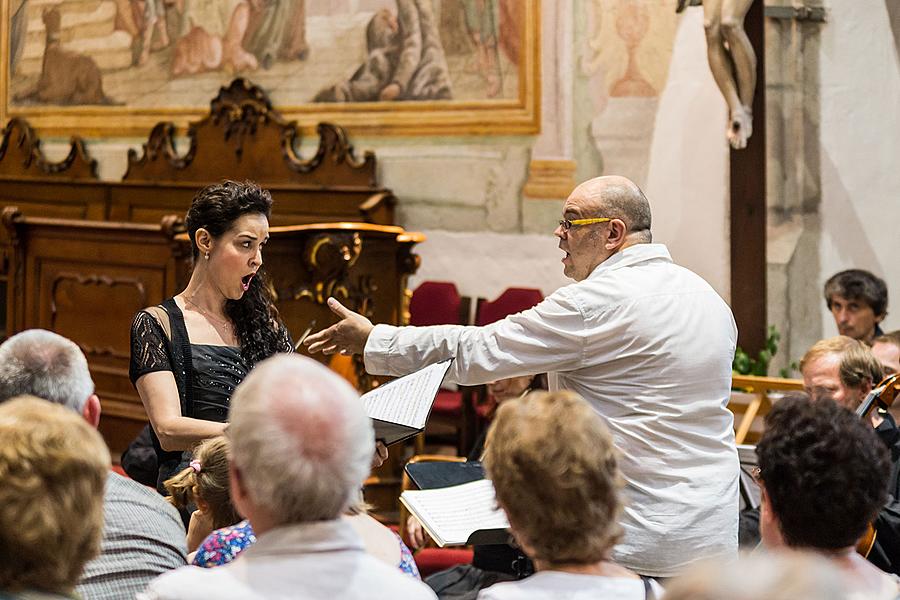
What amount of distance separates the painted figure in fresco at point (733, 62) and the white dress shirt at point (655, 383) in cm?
440

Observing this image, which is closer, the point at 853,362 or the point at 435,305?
the point at 853,362

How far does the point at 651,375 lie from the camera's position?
117 inches

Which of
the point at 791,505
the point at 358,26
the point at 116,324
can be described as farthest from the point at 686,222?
the point at 791,505

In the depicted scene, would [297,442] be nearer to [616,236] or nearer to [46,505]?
[46,505]

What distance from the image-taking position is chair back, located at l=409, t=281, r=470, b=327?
8297 millimetres

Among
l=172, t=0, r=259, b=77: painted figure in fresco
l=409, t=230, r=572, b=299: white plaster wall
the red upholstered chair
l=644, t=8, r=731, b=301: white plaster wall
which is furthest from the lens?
l=172, t=0, r=259, b=77: painted figure in fresco

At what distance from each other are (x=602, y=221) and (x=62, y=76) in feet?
30.2

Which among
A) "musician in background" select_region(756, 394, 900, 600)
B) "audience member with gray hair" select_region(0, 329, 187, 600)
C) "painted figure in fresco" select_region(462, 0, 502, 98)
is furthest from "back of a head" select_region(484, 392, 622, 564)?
"painted figure in fresco" select_region(462, 0, 502, 98)

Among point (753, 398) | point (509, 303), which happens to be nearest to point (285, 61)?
point (509, 303)

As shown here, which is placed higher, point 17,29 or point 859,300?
point 17,29

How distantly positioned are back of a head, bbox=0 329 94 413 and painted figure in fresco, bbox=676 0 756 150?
5.57 m

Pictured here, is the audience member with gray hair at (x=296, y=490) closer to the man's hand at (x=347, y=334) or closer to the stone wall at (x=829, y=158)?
the man's hand at (x=347, y=334)

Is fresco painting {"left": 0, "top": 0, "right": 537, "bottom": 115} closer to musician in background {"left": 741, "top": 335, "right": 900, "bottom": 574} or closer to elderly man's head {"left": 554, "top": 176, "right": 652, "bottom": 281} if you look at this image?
musician in background {"left": 741, "top": 335, "right": 900, "bottom": 574}

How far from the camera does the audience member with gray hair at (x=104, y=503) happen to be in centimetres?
231
